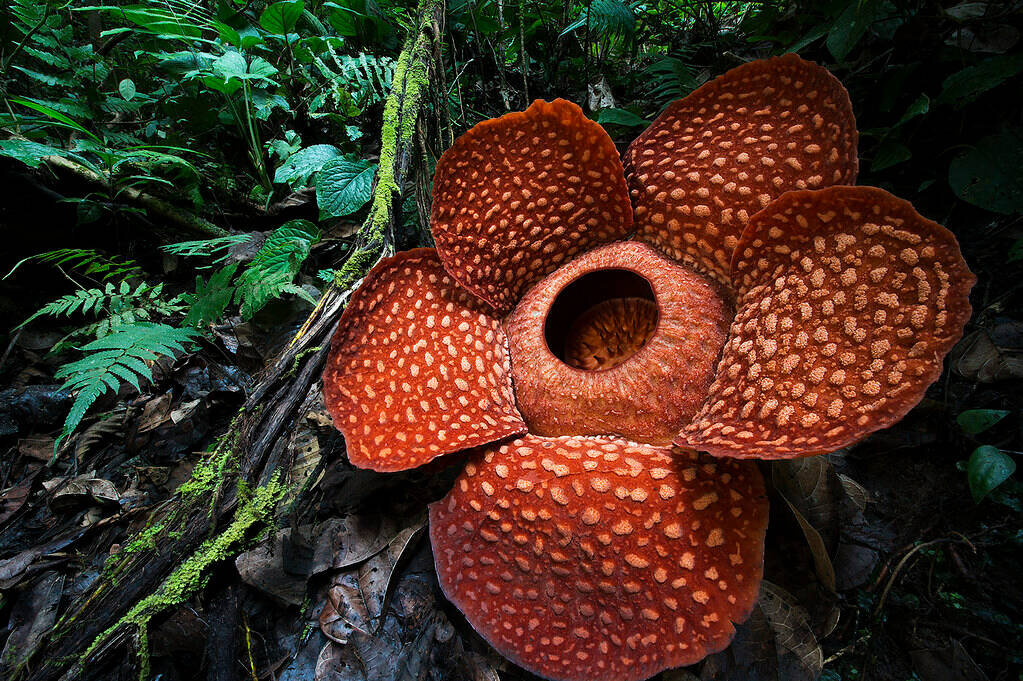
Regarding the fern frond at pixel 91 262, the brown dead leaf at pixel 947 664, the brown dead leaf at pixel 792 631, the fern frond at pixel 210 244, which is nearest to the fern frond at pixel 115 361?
the fern frond at pixel 210 244

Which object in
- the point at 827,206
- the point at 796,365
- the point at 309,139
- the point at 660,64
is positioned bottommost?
the point at 796,365

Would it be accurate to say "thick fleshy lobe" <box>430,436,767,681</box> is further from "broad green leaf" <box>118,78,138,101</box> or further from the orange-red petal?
"broad green leaf" <box>118,78,138,101</box>

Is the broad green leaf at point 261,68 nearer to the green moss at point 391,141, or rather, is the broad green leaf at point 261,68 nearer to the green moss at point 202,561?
the green moss at point 391,141

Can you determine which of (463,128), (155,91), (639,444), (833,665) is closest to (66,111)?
(155,91)

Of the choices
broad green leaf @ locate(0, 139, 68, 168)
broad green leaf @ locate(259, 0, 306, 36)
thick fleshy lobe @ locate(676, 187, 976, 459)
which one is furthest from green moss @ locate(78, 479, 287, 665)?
broad green leaf @ locate(259, 0, 306, 36)

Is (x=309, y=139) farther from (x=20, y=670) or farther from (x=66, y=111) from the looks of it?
(x=20, y=670)

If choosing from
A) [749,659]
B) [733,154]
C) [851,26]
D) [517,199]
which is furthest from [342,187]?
[749,659]
